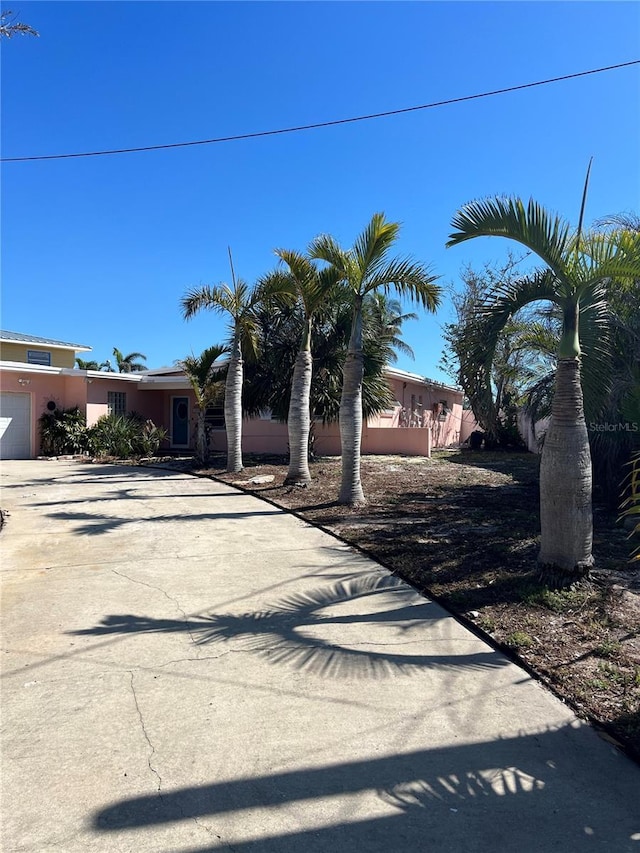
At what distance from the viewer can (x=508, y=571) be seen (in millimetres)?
6051

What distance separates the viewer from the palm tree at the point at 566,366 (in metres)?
5.43

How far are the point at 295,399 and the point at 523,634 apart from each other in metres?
8.21

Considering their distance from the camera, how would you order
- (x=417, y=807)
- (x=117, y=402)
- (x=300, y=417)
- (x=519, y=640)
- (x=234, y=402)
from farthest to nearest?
(x=117, y=402) → (x=234, y=402) → (x=300, y=417) → (x=519, y=640) → (x=417, y=807)

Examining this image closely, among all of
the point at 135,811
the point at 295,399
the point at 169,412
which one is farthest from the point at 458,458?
the point at 135,811

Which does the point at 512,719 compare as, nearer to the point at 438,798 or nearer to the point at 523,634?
the point at 438,798

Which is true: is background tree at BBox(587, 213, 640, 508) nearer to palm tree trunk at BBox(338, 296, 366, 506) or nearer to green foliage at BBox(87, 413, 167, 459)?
palm tree trunk at BBox(338, 296, 366, 506)

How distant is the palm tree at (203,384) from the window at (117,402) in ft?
17.6

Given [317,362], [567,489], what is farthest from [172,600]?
[317,362]

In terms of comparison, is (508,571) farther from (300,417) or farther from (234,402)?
(234,402)

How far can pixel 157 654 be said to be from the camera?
4.11 meters

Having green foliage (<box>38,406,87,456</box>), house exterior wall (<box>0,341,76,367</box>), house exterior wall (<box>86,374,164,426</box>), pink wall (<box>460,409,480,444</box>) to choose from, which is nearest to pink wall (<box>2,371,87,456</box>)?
green foliage (<box>38,406,87,456</box>)

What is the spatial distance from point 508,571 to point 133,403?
17.9 meters

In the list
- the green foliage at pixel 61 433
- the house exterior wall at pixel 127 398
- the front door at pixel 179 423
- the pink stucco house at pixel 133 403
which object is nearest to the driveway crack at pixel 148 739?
the pink stucco house at pixel 133 403

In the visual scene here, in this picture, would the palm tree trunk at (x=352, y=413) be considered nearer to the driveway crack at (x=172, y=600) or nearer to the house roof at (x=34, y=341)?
the driveway crack at (x=172, y=600)
